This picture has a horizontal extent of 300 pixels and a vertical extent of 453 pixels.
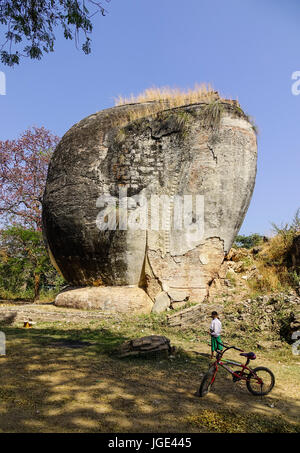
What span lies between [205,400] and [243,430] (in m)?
0.82

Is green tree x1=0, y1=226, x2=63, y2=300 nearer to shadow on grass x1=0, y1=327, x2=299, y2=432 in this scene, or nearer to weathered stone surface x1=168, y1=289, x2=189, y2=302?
weathered stone surface x1=168, y1=289, x2=189, y2=302

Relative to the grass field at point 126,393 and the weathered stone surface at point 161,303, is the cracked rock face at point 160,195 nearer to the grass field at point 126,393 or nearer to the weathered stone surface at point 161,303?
the weathered stone surface at point 161,303

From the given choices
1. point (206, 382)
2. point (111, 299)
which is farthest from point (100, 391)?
point (111, 299)

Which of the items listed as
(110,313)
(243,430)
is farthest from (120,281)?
(243,430)

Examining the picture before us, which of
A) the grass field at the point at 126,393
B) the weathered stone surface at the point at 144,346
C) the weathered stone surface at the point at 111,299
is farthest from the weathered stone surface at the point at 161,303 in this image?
the weathered stone surface at the point at 144,346

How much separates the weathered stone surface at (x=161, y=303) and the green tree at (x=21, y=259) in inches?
316

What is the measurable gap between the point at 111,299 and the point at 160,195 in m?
3.01

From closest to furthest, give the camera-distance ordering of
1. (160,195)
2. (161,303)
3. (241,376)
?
1. (241,376)
2. (161,303)
3. (160,195)

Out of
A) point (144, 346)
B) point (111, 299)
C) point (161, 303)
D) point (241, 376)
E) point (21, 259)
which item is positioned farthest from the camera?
point (21, 259)

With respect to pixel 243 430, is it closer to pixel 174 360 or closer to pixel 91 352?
pixel 174 360

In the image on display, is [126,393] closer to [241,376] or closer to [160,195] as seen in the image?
[241,376]

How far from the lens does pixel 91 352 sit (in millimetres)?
5840

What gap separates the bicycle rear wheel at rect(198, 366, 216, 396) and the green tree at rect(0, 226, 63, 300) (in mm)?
12489

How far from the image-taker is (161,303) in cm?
896
